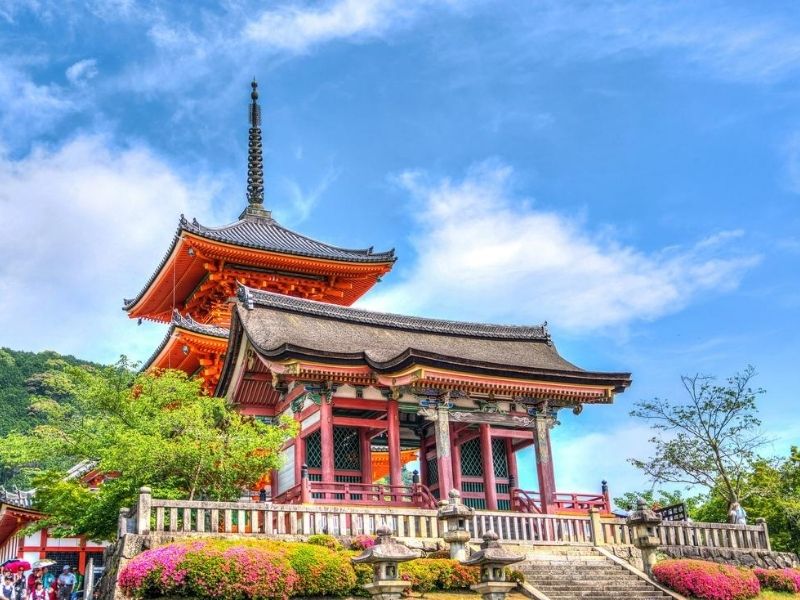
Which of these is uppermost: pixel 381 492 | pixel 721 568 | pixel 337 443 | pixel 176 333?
pixel 176 333

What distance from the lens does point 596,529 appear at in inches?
917

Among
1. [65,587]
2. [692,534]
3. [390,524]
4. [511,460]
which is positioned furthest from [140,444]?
[692,534]

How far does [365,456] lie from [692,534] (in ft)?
32.1

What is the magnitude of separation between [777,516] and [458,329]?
13985 mm

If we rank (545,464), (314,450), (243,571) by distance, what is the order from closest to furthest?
(243,571) → (314,450) → (545,464)

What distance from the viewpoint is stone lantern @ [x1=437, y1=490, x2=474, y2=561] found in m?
20.2

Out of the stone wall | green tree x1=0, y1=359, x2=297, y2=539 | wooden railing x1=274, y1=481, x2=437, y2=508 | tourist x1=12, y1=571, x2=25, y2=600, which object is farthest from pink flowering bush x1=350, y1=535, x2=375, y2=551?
tourist x1=12, y1=571, x2=25, y2=600

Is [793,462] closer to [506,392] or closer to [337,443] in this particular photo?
[506,392]

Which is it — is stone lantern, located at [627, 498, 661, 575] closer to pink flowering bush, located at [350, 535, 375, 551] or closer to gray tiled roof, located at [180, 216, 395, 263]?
pink flowering bush, located at [350, 535, 375, 551]

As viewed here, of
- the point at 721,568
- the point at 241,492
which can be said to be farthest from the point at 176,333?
the point at 721,568

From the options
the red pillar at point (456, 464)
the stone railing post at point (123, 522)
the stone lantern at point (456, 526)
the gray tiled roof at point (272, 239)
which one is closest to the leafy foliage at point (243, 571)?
the stone railing post at point (123, 522)

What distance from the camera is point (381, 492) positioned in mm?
24453

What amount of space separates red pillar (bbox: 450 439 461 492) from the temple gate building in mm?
68

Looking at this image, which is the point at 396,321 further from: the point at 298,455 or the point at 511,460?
the point at 298,455
